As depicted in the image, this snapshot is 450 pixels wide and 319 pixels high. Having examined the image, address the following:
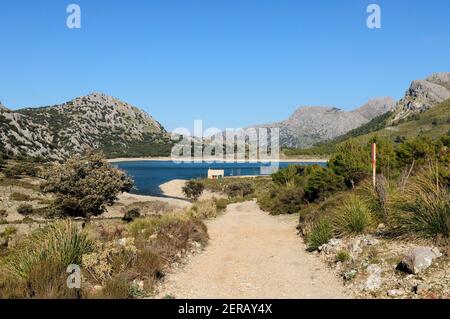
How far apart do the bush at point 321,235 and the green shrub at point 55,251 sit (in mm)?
7167

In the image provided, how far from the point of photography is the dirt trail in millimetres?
9188

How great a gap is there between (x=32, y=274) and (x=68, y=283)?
0.69 m

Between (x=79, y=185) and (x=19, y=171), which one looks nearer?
(x=79, y=185)

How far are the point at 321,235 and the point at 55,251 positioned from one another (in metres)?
8.17

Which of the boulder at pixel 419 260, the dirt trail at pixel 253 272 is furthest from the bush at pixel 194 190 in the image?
the boulder at pixel 419 260

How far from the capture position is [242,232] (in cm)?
1961

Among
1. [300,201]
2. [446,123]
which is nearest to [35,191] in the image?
[300,201]

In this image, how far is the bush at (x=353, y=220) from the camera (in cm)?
1295

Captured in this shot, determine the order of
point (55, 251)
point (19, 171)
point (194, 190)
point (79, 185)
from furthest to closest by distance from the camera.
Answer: point (194, 190), point (19, 171), point (79, 185), point (55, 251)

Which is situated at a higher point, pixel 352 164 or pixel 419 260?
pixel 352 164

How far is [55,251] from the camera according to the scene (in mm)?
9344

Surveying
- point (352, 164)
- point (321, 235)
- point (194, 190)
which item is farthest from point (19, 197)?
point (321, 235)

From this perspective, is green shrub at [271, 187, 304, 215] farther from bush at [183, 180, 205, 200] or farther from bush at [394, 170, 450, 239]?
bush at [183, 180, 205, 200]

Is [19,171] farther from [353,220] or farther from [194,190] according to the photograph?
[353,220]
